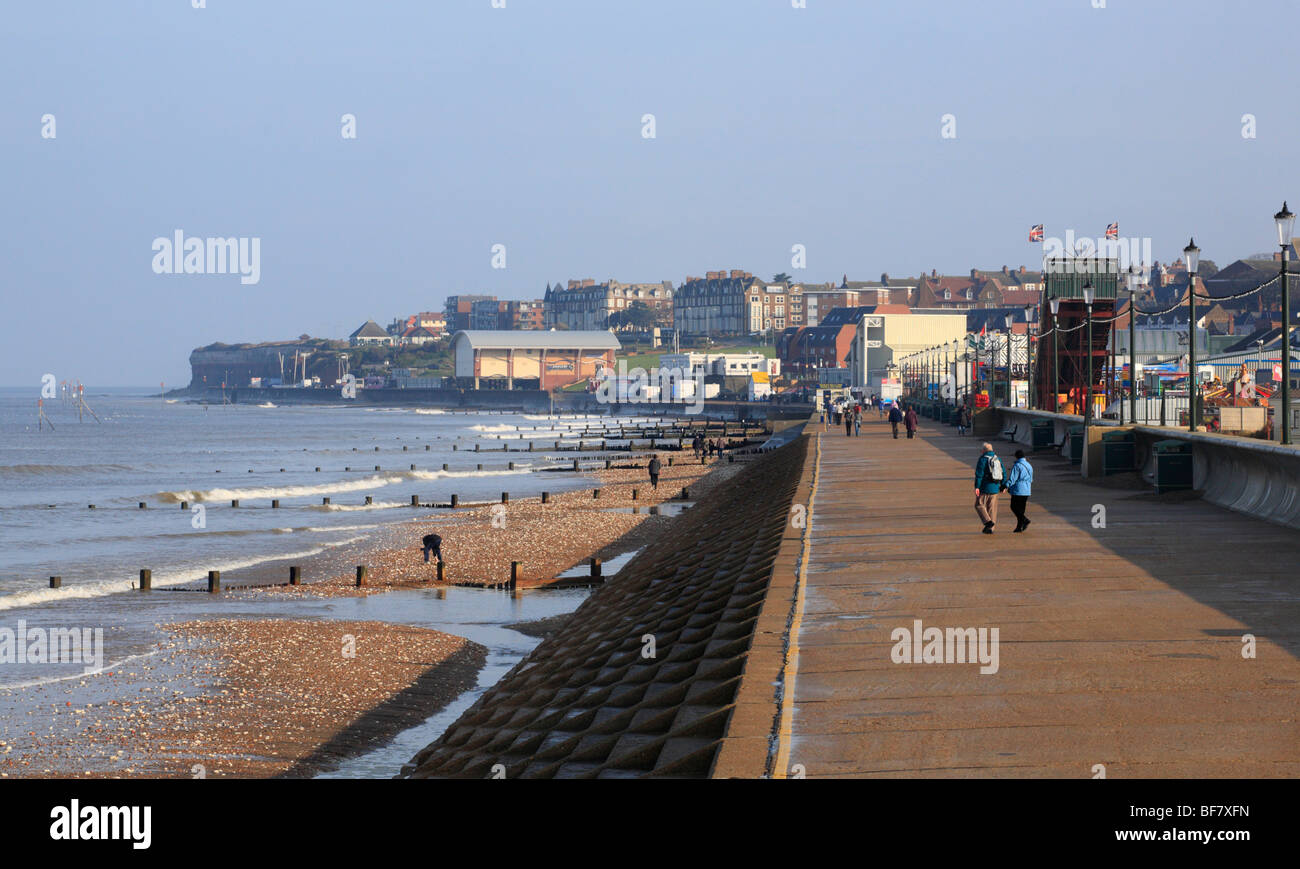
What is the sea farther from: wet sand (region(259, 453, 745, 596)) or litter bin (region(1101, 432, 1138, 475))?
litter bin (region(1101, 432, 1138, 475))

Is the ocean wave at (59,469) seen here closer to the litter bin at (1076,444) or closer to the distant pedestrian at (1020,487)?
the litter bin at (1076,444)

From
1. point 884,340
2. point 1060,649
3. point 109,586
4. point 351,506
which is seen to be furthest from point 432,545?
point 884,340

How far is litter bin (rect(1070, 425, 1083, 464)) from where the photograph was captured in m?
32.4

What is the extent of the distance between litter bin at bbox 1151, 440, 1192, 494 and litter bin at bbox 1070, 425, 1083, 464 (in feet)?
29.2

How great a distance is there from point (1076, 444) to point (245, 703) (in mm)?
21352

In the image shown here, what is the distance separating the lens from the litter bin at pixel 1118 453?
91.1 ft

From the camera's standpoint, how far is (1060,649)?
11211 mm

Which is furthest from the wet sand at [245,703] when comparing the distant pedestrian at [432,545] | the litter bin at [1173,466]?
the litter bin at [1173,466]

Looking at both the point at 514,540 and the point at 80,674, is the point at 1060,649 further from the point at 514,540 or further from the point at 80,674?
the point at 514,540

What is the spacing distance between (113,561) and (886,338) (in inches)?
6079

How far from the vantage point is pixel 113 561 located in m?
39.7

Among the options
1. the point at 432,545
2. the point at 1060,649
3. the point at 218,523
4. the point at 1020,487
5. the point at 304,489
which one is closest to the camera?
the point at 1060,649
